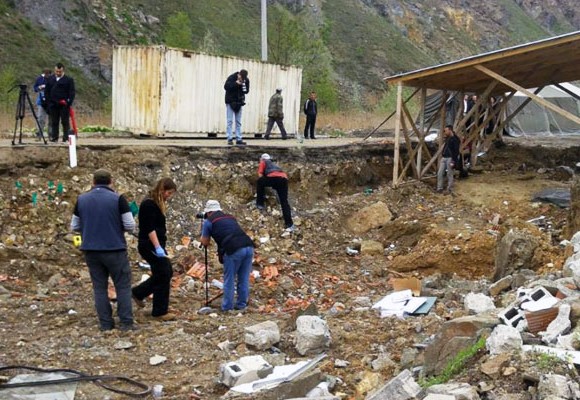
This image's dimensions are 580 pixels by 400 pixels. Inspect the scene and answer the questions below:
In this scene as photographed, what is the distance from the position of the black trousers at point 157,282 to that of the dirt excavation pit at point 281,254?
25 centimetres

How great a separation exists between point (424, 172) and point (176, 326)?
34.8ft

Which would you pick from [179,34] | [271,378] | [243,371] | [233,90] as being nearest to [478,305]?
[271,378]

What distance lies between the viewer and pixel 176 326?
7359 mm

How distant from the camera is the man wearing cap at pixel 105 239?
6.95 m

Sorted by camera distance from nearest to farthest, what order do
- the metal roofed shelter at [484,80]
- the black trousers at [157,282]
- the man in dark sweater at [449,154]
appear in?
the black trousers at [157,282]
the metal roofed shelter at [484,80]
the man in dark sweater at [449,154]

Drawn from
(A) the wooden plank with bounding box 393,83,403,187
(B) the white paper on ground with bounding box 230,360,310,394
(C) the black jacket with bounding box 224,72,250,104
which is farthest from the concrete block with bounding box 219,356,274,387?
(A) the wooden plank with bounding box 393,83,403,187

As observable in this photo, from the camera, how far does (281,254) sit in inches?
483

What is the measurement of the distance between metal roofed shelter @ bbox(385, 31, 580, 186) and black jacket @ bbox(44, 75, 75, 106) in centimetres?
697

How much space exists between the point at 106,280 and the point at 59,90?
6967 millimetres

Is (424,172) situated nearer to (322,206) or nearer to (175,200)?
(322,206)

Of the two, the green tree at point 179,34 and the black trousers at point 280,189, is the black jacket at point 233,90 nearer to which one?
the black trousers at point 280,189

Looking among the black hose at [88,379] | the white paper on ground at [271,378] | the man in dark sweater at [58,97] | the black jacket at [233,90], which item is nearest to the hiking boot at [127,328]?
the black hose at [88,379]

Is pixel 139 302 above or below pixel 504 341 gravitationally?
below

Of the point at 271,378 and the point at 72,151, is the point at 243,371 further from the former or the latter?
the point at 72,151
